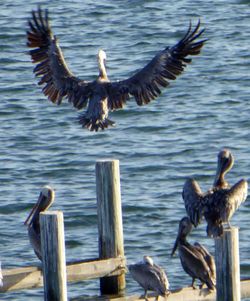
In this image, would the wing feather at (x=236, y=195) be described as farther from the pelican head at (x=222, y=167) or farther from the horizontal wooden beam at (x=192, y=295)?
the horizontal wooden beam at (x=192, y=295)

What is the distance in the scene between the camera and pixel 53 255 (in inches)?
418

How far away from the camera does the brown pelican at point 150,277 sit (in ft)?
35.5

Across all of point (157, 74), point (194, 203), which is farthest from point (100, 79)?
point (194, 203)

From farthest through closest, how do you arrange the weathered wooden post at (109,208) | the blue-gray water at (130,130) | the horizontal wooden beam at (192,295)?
the blue-gray water at (130,130), the weathered wooden post at (109,208), the horizontal wooden beam at (192,295)

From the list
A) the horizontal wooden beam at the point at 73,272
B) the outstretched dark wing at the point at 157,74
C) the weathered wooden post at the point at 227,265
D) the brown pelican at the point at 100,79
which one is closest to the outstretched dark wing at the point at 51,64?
the brown pelican at the point at 100,79

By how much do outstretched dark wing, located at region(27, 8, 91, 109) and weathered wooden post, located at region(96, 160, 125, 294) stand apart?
74.2 inches

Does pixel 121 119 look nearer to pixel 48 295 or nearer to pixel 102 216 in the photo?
pixel 102 216

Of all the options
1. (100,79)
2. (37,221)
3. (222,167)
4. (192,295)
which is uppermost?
(100,79)

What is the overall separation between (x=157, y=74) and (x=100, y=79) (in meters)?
0.58

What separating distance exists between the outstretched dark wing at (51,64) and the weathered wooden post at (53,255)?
121 inches

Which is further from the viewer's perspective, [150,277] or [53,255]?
[150,277]

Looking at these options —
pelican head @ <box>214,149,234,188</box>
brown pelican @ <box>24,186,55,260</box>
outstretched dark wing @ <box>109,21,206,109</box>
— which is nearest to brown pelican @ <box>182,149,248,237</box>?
pelican head @ <box>214,149,234,188</box>

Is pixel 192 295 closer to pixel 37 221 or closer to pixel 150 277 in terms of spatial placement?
pixel 150 277

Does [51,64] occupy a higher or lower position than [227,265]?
higher
